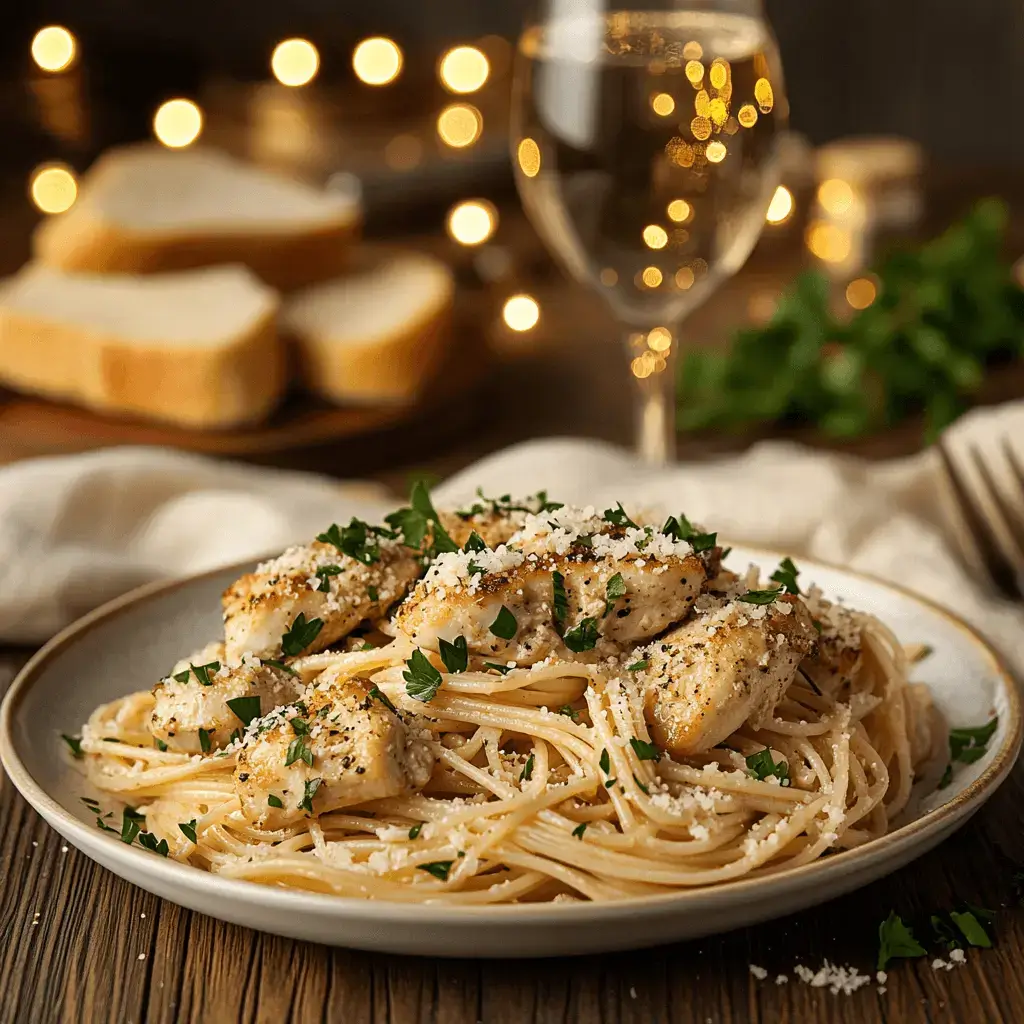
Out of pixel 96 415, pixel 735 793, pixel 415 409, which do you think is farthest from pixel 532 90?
pixel 735 793

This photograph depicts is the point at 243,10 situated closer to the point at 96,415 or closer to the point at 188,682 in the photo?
the point at 96,415

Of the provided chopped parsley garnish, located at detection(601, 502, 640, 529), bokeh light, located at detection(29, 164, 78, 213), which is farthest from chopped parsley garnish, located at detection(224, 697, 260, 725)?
bokeh light, located at detection(29, 164, 78, 213)

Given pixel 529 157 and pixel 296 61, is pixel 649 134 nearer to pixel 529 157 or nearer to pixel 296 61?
pixel 529 157

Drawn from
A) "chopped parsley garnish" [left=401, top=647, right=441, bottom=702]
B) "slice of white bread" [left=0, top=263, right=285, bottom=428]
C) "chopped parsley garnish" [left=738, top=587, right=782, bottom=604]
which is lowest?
"slice of white bread" [left=0, top=263, right=285, bottom=428]

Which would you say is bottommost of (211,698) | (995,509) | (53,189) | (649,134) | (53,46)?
(53,189)

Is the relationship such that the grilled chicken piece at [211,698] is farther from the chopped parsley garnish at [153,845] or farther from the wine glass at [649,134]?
the wine glass at [649,134]

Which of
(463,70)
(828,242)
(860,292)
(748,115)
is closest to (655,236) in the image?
(748,115)

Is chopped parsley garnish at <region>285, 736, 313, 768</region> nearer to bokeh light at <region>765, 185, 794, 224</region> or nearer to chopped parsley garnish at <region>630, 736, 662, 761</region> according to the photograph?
chopped parsley garnish at <region>630, 736, 662, 761</region>
